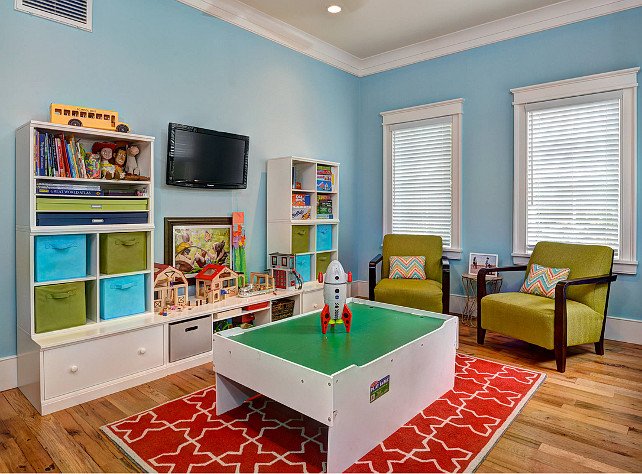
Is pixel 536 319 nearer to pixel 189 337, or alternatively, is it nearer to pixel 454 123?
pixel 454 123

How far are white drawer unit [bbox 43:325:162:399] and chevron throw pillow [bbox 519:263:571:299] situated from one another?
306cm

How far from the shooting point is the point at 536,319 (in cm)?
320

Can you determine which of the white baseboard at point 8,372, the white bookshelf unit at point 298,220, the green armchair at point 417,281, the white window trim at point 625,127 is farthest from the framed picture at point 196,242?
the white window trim at point 625,127

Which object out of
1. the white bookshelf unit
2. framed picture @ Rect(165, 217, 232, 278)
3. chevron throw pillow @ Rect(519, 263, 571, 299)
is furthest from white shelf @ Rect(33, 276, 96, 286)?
chevron throw pillow @ Rect(519, 263, 571, 299)

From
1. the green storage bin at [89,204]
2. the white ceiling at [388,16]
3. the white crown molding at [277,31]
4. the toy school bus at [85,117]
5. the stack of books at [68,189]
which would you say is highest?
the white ceiling at [388,16]

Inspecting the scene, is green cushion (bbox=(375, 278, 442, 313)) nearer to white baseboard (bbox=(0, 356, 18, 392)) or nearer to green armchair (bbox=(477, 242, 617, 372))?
green armchair (bbox=(477, 242, 617, 372))

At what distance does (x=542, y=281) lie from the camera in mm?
3664

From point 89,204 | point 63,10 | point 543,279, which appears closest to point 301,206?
point 89,204

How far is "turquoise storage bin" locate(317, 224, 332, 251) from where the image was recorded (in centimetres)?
466

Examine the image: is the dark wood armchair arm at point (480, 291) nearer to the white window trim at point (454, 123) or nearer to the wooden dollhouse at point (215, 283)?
the white window trim at point (454, 123)

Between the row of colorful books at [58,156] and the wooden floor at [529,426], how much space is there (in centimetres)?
141

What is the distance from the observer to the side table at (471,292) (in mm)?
4367

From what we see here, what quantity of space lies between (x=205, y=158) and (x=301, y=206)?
1129 mm

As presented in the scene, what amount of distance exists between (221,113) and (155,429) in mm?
2755
